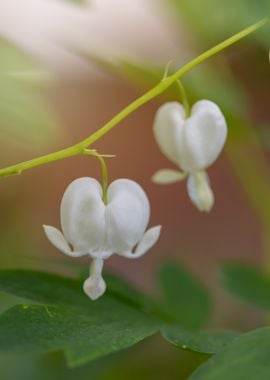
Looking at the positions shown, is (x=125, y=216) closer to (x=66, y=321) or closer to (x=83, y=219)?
(x=83, y=219)

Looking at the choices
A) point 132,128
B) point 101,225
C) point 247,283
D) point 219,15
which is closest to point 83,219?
point 101,225

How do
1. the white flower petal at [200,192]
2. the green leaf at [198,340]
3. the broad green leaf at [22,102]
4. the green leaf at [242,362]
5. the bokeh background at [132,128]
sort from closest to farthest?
the green leaf at [242,362] → the green leaf at [198,340] → the white flower petal at [200,192] → the broad green leaf at [22,102] → the bokeh background at [132,128]

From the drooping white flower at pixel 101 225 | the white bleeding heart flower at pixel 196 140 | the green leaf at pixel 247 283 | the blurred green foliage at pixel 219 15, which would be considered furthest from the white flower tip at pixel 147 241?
the blurred green foliage at pixel 219 15

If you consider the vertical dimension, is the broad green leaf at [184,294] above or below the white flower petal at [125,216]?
below

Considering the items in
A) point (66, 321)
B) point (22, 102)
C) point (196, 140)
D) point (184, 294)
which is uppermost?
point (22, 102)

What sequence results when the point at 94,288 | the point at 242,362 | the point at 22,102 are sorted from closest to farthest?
the point at 242,362
the point at 94,288
the point at 22,102

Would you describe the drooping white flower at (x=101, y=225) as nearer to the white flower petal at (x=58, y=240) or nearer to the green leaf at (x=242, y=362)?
the white flower petal at (x=58, y=240)
